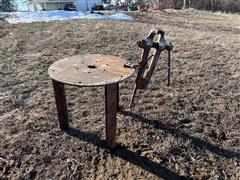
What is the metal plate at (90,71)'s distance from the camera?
2341 millimetres

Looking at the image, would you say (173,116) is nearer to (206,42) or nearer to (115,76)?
(115,76)

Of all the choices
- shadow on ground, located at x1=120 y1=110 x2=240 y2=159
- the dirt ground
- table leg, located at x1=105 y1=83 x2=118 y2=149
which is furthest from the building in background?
table leg, located at x1=105 y1=83 x2=118 y2=149

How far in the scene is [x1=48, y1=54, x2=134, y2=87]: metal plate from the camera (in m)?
2.34

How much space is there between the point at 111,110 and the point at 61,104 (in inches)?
24.8

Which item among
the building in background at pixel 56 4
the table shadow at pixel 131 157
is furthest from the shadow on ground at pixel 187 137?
the building in background at pixel 56 4

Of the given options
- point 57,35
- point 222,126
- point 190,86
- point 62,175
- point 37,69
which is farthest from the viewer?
point 57,35

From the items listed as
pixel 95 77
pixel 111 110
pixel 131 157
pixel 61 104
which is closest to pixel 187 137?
pixel 131 157

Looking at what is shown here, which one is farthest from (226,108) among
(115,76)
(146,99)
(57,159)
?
(57,159)

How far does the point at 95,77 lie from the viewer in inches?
94.9

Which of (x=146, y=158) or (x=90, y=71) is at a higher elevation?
(x=90, y=71)

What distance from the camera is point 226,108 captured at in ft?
11.0

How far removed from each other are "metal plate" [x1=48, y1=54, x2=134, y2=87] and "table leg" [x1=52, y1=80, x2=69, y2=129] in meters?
0.19

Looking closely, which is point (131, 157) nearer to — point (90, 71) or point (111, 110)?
point (111, 110)

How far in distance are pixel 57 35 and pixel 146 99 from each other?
4008mm
